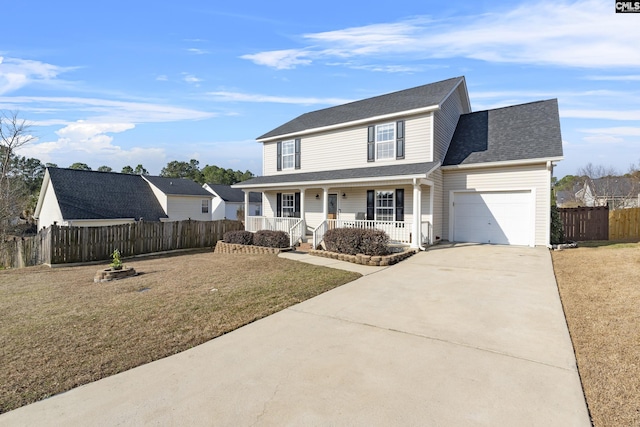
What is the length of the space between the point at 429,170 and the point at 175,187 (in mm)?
25279

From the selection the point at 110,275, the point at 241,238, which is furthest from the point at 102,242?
the point at 110,275

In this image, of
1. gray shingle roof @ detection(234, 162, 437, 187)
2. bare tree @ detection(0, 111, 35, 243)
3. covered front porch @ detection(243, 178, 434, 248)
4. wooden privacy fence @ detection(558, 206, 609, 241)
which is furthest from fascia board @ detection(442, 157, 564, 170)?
bare tree @ detection(0, 111, 35, 243)

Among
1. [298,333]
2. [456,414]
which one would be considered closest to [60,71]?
[298,333]

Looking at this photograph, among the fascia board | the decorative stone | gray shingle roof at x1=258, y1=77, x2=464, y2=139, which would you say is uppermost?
gray shingle roof at x1=258, y1=77, x2=464, y2=139

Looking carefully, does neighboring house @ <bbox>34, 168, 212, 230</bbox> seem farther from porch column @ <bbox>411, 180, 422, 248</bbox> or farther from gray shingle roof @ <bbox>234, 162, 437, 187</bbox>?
porch column @ <bbox>411, 180, 422, 248</bbox>

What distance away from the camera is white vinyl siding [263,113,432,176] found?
44.4 feet

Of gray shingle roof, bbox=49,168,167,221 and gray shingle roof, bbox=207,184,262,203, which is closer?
gray shingle roof, bbox=49,168,167,221

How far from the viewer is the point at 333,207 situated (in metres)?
16.2

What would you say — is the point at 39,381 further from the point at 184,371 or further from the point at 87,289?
the point at 87,289

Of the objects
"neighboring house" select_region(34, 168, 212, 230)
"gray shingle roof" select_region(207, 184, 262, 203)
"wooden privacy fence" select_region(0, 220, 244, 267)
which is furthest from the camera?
"gray shingle roof" select_region(207, 184, 262, 203)

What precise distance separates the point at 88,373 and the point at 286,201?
48.6ft

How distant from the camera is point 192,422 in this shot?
257 centimetres

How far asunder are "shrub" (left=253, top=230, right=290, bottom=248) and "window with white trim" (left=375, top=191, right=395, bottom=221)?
4.53m

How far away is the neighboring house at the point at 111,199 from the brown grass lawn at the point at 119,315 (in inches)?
618
